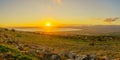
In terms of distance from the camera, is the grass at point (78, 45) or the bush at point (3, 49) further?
the grass at point (78, 45)

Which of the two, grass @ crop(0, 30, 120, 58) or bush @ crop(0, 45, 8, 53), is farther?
grass @ crop(0, 30, 120, 58)

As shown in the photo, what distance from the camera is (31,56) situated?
2919 centimetres

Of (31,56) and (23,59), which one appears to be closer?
(23,59)

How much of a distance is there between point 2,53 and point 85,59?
864 centimetres

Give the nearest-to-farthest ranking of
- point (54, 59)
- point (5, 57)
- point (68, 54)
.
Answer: point (5, 57) → point (54, 59) → point (68, 54)

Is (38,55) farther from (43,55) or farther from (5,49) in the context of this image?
(5,49)

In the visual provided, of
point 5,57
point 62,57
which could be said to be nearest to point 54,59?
point 62,57

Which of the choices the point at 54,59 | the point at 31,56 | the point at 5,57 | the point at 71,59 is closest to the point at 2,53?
the point at 5,57

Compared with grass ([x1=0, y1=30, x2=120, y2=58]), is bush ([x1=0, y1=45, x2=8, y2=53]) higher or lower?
higher

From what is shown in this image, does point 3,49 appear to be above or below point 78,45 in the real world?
above

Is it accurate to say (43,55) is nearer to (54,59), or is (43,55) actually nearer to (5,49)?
(54,59)

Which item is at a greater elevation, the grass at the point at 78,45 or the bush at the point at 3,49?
the bush at the point at 3,49

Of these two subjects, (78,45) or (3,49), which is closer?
(3,49)

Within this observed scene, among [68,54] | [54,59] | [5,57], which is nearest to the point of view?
[5,57]
